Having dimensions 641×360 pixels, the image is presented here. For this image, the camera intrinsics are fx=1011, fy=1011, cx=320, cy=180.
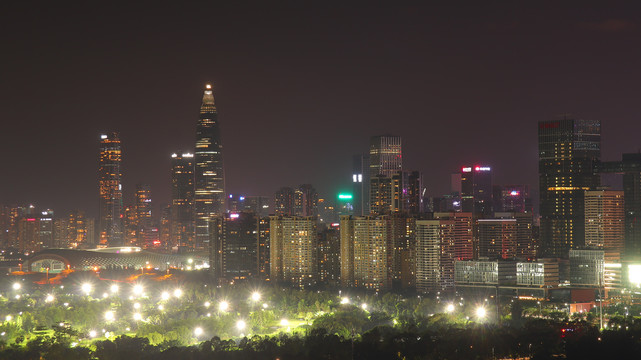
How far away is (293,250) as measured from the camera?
158 ft

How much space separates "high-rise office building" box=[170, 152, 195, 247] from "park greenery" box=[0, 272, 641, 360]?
23038 mm

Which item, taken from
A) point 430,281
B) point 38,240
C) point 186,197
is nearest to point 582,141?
point 430,281

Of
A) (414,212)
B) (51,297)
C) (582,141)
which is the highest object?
(582,141)

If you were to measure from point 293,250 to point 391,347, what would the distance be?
2250 cm

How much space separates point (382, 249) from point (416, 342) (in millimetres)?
18833

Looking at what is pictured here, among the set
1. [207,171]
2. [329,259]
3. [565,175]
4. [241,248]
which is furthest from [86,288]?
[565,175]

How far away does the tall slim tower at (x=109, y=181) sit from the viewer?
8081 centimetres

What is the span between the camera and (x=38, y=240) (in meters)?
76.3

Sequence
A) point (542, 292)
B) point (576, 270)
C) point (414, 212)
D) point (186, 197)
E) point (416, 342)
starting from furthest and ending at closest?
point (186, 197)
point (414, 212)
point (576, 270)
point (542, 292)
point (416, 342)

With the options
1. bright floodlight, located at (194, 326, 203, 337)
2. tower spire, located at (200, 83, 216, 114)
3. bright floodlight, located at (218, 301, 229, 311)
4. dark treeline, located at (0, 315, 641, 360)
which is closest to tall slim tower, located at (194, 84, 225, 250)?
tower spire, located at (200, 83, 216, 114)

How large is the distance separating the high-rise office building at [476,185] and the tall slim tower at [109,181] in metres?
32.6

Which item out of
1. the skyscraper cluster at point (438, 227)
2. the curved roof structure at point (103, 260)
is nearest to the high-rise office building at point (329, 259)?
the skyscraper cluster at point (438, 227)

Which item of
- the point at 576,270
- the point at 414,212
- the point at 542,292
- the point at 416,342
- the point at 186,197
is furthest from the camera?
the point at 186,197

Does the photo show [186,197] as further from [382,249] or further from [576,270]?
[576,270]
